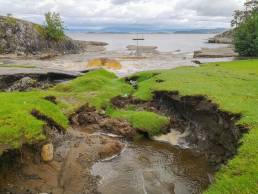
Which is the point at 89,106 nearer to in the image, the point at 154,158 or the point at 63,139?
the point at 63,139

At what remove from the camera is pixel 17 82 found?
32.1 m

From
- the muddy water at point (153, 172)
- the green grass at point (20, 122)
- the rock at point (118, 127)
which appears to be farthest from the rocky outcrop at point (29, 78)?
the muddy water at point (153, 172)

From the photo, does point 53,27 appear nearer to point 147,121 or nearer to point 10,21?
point 10,21

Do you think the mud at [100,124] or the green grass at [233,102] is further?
the mud at [100,124]

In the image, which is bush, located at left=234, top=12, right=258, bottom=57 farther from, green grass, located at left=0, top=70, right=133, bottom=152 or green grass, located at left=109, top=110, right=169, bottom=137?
green grass, located at left=109, top=110, right=169, bottom=137

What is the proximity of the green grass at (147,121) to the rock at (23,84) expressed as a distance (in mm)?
12625

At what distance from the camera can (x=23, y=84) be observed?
31453mm

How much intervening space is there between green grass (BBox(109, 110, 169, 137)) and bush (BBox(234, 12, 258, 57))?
54.0m

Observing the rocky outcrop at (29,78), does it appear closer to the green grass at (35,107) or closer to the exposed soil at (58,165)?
the green grass at (35,107)

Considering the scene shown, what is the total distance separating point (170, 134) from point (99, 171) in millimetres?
6432

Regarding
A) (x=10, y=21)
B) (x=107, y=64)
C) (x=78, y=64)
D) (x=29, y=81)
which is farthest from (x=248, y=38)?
(x=10, y=21)

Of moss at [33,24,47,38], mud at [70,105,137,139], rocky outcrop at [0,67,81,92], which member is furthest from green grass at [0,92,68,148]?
moss at [33,24,47,38]

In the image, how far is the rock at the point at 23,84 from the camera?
100 ft

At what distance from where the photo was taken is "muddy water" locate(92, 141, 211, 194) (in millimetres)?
12854
